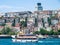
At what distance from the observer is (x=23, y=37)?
37.1 meters

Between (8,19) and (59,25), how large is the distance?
558 inches

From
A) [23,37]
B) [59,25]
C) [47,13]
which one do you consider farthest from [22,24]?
[23,37]

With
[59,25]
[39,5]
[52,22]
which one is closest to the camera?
[59,25]

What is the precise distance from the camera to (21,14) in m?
68.7

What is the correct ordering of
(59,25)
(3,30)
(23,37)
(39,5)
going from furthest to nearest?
(39,5), (59,25), (3,30), (23,37)

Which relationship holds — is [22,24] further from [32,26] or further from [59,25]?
[59,25]

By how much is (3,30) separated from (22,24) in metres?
7.90

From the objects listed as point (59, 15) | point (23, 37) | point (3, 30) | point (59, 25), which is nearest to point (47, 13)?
point (59, 15)

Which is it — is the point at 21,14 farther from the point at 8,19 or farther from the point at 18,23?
the point at 18,23

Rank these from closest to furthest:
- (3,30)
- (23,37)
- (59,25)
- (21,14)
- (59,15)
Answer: (23,37)
(3,30)
(59,25)
(59,15)
(21,14)

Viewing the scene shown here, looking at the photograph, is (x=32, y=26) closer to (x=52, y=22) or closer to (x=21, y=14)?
(x=52, y=22)

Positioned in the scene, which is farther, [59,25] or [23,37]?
[59,25]

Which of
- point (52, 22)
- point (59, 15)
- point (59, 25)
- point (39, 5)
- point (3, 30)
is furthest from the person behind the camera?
point (39, 5)

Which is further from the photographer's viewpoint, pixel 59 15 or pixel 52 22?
pixel 59 15
